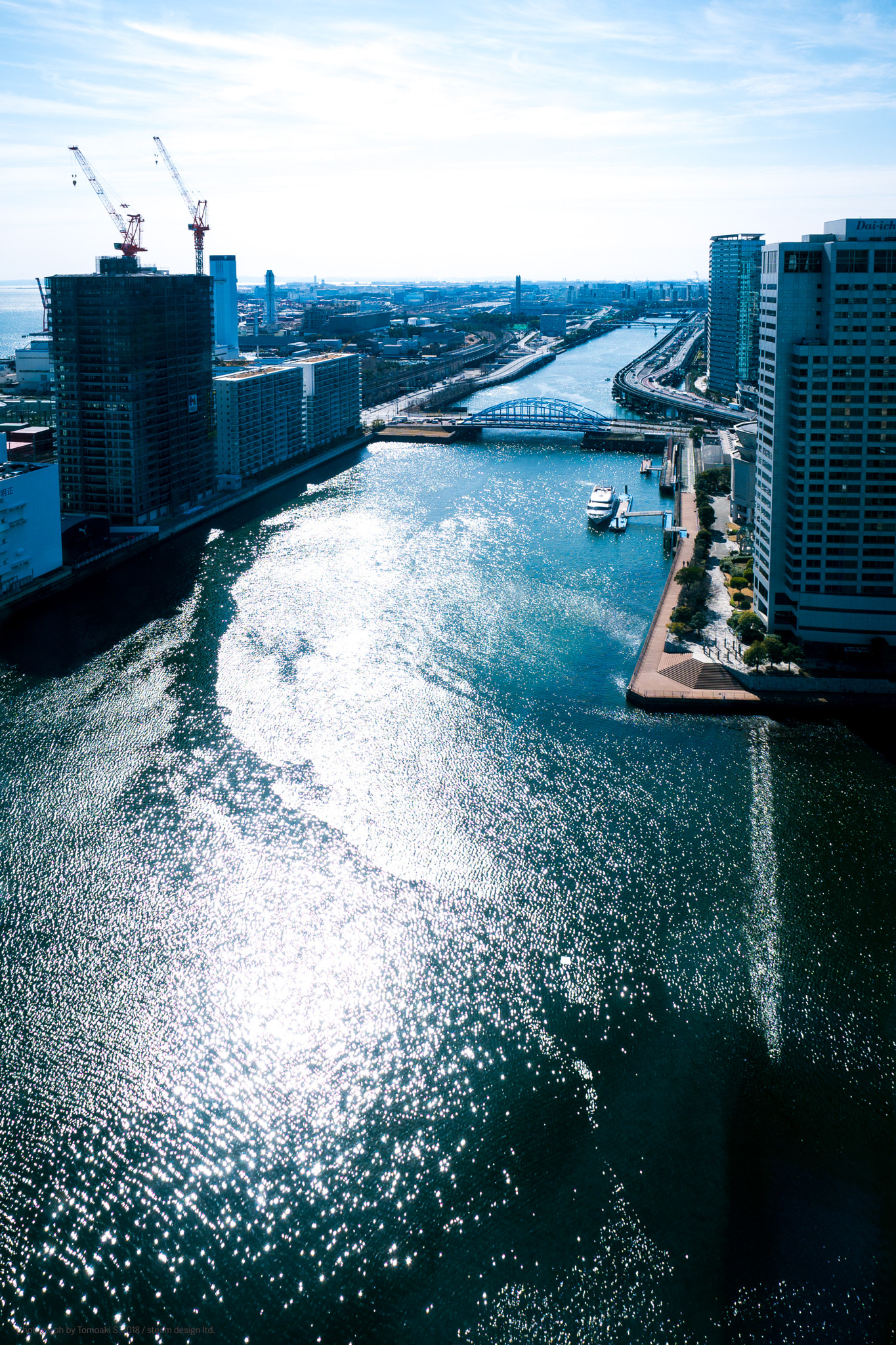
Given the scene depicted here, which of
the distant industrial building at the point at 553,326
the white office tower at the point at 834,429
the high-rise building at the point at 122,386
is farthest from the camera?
the distant industrial building at the point at 553,326

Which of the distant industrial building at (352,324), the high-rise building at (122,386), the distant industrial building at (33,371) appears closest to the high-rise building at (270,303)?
the distant industrial building at (352,324)

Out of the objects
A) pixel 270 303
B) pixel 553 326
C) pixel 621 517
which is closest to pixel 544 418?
pixel 621 517

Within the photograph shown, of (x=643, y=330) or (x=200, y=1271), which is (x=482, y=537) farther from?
(x=643, y=330)

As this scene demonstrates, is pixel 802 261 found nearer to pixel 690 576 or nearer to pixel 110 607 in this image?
pixel 690 576

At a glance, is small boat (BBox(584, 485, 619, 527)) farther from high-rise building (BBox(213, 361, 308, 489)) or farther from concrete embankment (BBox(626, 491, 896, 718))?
concrete embankment (BBox(626, 491, 896, 718))

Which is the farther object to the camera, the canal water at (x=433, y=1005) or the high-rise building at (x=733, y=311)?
the high-rise building at (x=733, y=311)

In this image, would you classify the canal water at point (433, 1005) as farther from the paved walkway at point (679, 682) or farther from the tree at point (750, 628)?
the tree at point (750, 628)
